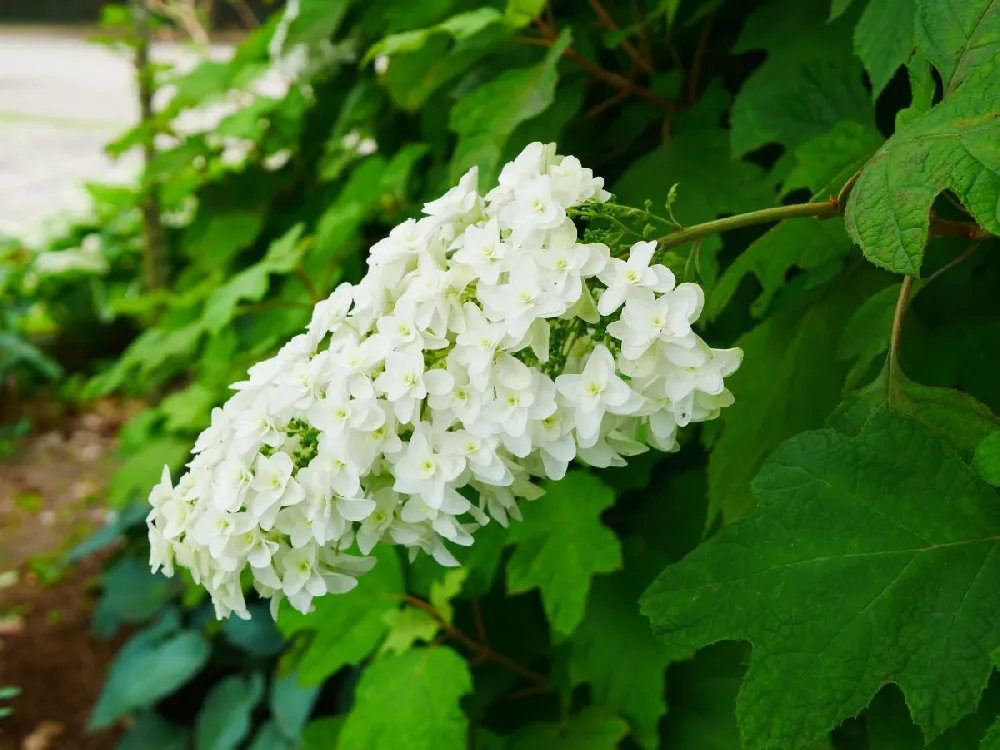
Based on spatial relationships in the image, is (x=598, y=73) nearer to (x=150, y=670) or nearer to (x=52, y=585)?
(x=150, y=670)

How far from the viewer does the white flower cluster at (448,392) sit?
0.76 meters

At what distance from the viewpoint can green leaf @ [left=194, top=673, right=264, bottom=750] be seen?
2.27 meters

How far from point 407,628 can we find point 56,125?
9.30 meters

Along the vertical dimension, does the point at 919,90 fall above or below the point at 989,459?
above

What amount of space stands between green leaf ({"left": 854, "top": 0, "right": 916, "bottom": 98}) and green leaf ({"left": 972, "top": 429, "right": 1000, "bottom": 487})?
1.42ft

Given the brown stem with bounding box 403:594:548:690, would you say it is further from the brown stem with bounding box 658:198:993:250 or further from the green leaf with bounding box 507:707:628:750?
the brown stem with bounding box 658:198:993:250

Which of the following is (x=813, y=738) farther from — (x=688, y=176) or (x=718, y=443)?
(x=688, y=176)

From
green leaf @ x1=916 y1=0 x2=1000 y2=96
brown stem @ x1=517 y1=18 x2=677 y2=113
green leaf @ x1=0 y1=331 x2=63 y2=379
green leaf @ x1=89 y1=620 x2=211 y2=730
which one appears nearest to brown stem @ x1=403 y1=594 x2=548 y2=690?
brown stem @ x1=517 y1=18 x2=677 y2=113

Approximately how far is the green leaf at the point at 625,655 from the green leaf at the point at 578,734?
0.03 meters

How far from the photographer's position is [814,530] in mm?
800

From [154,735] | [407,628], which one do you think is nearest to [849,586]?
[407,628]

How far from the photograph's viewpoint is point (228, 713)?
2359 mm

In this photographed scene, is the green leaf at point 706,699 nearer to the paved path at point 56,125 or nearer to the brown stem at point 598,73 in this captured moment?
the brown stem at point 598,73

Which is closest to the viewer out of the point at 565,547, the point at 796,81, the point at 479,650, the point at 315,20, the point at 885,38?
the point at 885,38
